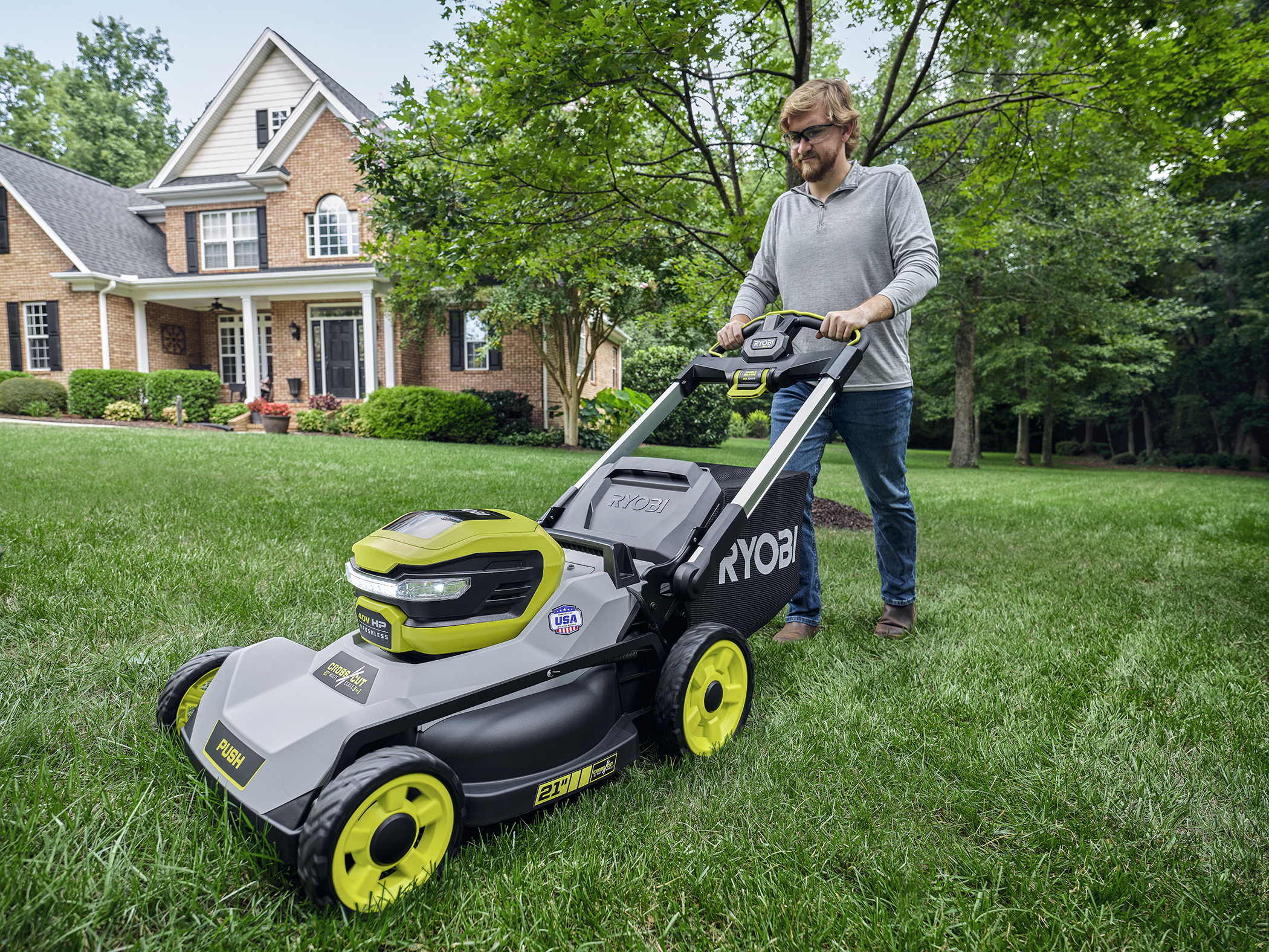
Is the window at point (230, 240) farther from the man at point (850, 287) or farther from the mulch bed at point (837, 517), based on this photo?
Result: the man at point (850, 287)

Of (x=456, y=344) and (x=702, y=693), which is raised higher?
(x=456, y=344)

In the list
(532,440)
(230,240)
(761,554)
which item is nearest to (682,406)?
(532,440)

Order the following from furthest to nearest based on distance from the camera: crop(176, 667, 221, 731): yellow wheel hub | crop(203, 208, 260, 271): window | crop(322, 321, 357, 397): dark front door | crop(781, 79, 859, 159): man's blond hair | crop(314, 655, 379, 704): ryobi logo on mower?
crop(203, 208, 260, 271): window
crop(322, 321, 357, 397): dark front door
crop(781, 79, 859, 159): man's blond hair
crop(176, 667, 221, 731): yellow wheel hub
crop(314, 655, 379, 704): ryobi logo on mower

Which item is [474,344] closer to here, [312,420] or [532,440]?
[532,440]

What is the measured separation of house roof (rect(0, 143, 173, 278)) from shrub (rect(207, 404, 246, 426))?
4.74 meters

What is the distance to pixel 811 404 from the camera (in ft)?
8.21

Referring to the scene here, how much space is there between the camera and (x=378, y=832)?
1.46 m

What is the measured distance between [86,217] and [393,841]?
2311cm

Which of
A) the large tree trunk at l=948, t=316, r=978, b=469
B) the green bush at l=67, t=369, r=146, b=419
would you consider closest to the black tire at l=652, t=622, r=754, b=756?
the large tree trunk at l=948, t=316, r=978, b=469

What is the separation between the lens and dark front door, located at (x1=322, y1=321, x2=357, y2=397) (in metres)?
18.0

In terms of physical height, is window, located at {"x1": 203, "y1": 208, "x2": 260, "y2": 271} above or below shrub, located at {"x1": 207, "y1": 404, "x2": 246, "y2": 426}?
above

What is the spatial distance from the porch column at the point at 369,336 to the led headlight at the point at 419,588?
15528 millimetres

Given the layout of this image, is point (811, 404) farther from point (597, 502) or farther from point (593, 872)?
point (593, 872)

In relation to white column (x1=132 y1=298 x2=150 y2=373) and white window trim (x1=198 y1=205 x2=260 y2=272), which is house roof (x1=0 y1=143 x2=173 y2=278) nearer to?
white column (x1=132 y1=298 x2=150 y2=373)
